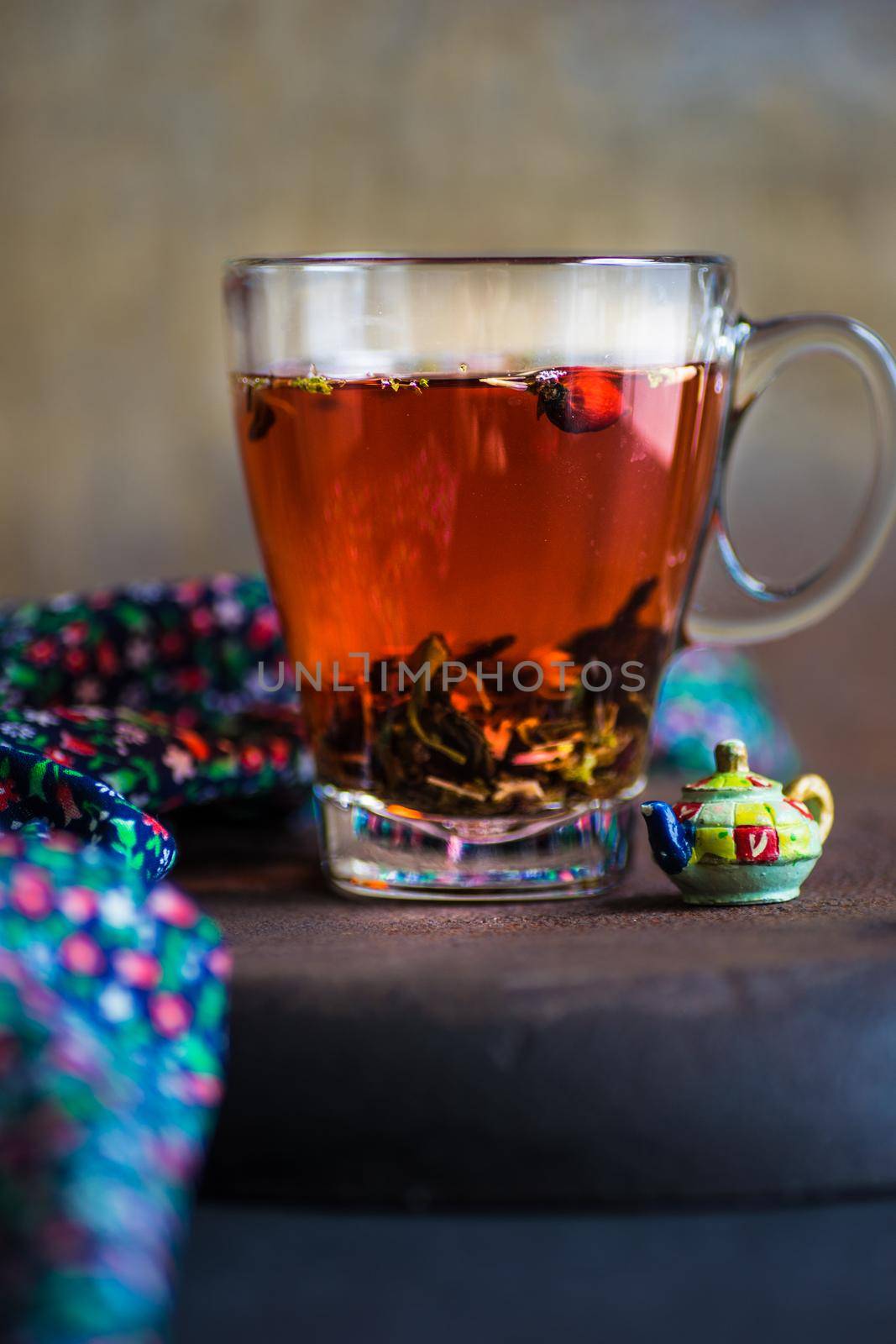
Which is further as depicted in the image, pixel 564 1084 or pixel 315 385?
pixel 315 385

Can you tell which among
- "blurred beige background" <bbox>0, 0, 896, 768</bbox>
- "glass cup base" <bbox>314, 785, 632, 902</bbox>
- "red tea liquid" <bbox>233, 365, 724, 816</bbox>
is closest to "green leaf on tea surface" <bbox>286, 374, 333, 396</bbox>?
"red tea liquid" <bbox>233, 365, 724, 816</bbox>

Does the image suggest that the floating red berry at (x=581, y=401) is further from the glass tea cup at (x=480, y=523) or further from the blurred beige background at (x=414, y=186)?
the blurred beige background at (x=414, y=186)

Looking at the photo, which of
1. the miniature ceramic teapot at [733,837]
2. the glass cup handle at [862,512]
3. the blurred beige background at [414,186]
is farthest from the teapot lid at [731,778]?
the blurred beige background at [414,186]

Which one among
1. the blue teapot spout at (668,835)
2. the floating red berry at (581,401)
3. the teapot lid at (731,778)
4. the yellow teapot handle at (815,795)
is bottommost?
the yellow teapot handle at (815,795)

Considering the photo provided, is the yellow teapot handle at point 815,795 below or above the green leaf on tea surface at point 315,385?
below

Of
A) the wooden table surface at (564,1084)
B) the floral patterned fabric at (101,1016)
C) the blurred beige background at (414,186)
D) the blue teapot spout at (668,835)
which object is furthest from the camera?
the blurred beige background at (414,186)

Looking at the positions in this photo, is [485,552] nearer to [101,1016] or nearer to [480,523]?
[480,523]

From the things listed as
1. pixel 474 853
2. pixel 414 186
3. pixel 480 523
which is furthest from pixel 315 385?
pixel 414 186
